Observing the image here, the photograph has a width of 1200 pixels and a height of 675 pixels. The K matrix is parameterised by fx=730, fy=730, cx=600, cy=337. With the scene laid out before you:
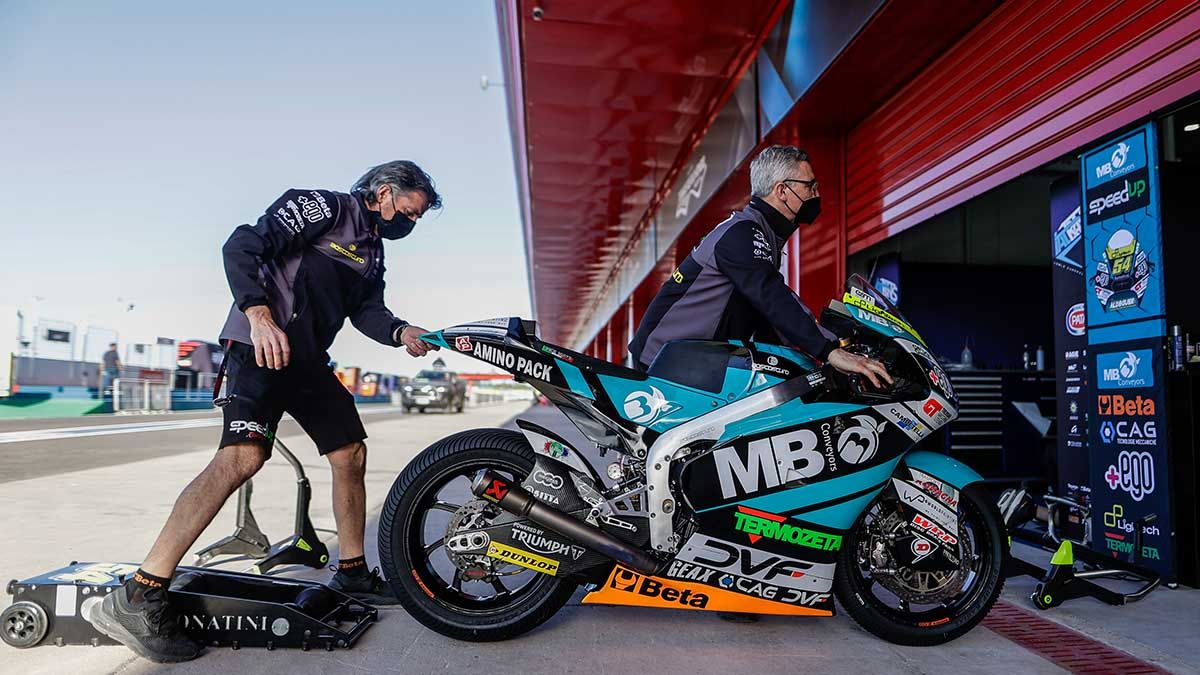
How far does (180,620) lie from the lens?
2303mm

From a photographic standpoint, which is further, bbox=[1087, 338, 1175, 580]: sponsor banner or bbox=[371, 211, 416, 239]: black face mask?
bbox=[1087, 338, 1175, 580]: sponsor banner

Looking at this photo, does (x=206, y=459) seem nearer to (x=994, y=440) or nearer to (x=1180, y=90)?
(x=994, y=440)

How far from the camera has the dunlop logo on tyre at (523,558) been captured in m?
Answer: 2.40

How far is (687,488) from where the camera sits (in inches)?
93.8

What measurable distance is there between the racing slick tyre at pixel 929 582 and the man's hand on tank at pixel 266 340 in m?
2.00

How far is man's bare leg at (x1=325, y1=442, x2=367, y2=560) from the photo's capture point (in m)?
2.91

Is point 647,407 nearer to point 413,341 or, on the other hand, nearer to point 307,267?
point 413,341

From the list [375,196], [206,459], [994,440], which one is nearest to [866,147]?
[994,440]

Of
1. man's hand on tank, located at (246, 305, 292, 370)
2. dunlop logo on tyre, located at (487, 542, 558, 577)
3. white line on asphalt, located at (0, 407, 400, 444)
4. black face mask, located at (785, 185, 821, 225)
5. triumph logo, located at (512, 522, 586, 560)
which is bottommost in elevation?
white line on asphalt, located at (0, 407, 400, 444)

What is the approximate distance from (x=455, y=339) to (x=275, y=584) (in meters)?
1.12

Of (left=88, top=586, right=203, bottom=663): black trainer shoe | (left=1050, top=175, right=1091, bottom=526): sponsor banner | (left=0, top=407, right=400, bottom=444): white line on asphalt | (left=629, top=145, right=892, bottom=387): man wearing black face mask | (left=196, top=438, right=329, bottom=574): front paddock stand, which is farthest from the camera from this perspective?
(left=0, top=407, right=400, bottom=444): white line on asphalt

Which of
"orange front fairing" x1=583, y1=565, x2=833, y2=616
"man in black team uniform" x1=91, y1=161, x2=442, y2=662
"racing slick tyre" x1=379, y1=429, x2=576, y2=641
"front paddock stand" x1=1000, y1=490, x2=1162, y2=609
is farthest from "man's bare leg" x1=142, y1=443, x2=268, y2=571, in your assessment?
"front paddock stand" x1=1000, y1=490, x2=1162, y2=609

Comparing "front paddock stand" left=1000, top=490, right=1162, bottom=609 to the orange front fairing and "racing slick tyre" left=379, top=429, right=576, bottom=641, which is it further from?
"racing slick tyre" left=379, top=429, right=576, bottom=641

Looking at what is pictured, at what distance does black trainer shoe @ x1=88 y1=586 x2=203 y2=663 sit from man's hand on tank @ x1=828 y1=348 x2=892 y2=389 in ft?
7.31
